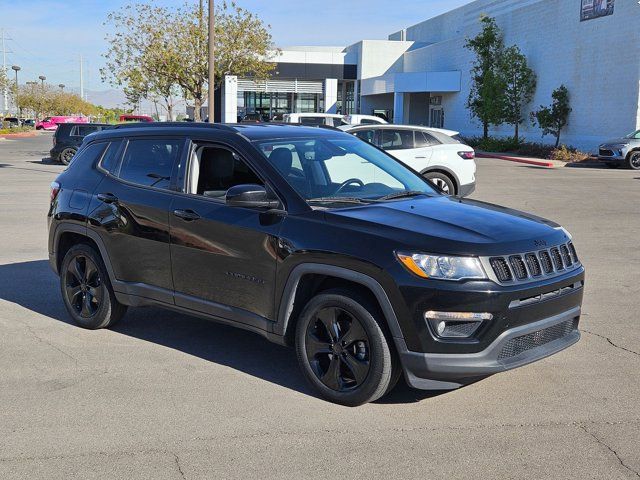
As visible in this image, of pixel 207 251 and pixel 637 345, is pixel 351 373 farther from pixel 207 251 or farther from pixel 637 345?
pixel 637 345

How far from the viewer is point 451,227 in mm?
4527

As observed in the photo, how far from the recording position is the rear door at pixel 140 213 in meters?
5.61

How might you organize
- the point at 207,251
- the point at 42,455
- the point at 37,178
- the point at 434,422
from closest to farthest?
1. the point at 42,455
2. the point at 434,422
3. the point at 207,251
4. the point at 37,178

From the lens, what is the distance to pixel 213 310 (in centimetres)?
527

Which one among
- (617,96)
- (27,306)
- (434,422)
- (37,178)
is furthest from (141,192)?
(617,96)

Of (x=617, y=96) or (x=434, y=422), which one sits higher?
(x=617, y=96)

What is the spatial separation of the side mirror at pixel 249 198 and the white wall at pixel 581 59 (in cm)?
2941

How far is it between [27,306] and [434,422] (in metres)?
4.58

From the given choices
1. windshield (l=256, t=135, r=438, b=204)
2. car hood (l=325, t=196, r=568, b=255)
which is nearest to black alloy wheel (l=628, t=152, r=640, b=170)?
windshield (l=256, t=135, r=438, b=204)

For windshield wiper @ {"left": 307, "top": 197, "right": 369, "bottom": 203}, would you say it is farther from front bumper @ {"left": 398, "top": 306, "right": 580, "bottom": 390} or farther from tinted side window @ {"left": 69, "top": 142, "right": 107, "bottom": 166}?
tinted side window @ {"left": 69, "top": 142, "right": 107, "bottom": 166}

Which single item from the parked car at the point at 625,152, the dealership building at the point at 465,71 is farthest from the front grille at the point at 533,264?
the parked car at the point at 625,152

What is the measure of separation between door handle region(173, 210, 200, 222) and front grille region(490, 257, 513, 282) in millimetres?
2246

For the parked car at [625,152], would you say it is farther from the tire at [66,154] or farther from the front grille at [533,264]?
the front grille at [533,264]

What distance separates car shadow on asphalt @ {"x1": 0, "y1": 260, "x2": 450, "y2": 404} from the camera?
16.9ft
